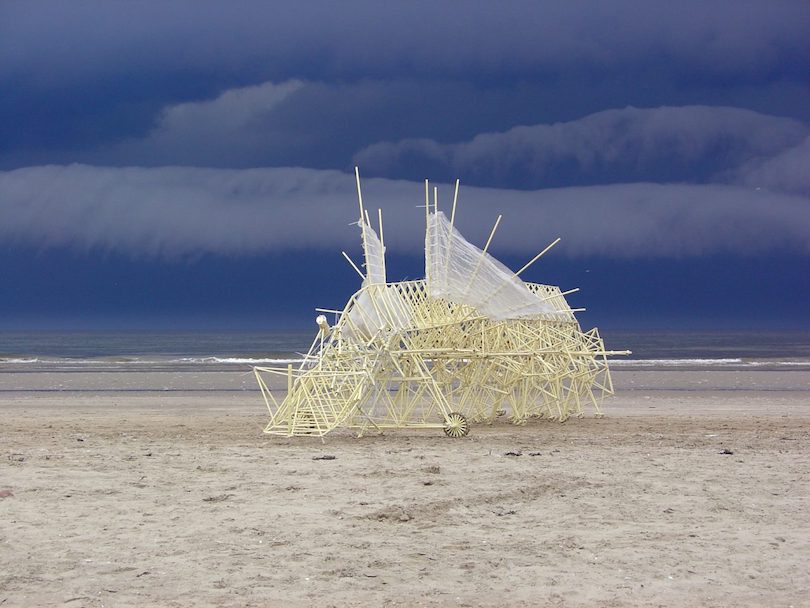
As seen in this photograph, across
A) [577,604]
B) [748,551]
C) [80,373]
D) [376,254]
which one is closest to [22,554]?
[577,604]

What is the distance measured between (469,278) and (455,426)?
2.43 m

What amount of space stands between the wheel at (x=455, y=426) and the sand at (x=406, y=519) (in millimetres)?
251

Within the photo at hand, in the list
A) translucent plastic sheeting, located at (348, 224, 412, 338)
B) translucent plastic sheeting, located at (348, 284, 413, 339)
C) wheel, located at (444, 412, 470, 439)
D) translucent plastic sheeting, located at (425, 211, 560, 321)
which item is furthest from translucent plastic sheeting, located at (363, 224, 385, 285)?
wheel, located at (444, 412, 470, 439)

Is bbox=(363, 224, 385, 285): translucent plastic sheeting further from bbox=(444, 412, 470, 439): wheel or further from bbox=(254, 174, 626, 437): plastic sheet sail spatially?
bbox=(444, 412, 470, 439): wheel

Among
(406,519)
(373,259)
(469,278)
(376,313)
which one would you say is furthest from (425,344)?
(406,519)

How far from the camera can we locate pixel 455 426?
15.9m

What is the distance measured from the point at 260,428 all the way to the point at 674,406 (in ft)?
35.6

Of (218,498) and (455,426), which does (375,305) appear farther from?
(218,498)

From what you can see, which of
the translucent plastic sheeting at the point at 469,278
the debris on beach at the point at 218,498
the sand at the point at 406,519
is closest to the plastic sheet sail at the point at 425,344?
the translucent plastic sheeting at the point at 469,278

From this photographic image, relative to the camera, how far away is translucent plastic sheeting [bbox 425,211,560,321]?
1627 cm

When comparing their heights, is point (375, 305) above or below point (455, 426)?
above

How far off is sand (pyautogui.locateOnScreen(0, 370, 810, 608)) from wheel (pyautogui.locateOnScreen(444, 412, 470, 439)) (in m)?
0.25

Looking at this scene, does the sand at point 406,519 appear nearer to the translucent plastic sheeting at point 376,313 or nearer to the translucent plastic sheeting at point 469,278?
the translucent plastic sheeting at point 376,313

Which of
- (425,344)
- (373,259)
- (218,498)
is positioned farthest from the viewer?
(373,259)
